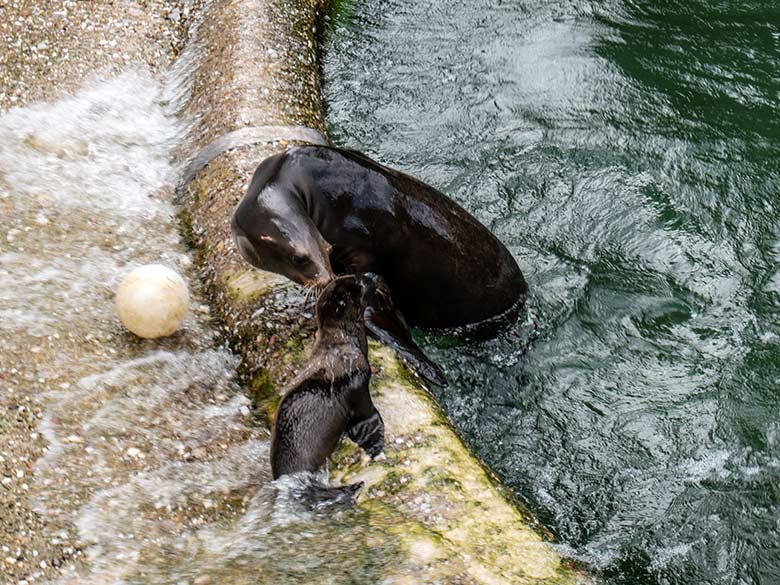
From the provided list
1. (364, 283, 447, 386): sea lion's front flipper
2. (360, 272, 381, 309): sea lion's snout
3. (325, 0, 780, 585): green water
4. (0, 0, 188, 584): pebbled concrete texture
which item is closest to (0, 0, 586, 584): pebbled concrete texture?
(0, 0, 188, 584): pebbled concrete texture

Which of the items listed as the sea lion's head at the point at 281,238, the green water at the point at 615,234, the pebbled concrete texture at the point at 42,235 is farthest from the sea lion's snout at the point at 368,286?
the pebbled concrete texture at the point at 42,235

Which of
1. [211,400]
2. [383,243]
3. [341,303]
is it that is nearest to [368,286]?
[341,303]

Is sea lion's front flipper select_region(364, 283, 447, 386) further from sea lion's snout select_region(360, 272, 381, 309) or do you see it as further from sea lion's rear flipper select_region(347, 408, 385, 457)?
sea lion's rear flipper select_region(347, 408, 385, 457)

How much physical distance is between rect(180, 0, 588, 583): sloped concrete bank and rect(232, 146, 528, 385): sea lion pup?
37 centimetres

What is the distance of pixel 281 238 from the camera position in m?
5.09

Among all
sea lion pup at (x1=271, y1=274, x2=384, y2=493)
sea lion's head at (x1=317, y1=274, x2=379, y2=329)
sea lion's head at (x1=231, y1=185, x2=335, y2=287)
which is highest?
sea lion's head at (x1=231, y1=185, x2=335, y2=287)

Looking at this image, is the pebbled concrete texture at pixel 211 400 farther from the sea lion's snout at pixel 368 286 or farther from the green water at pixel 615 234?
the green water at pixel 615 234

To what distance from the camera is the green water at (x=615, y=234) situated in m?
5.08

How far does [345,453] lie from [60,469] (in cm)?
125

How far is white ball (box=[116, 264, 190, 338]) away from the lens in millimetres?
5184

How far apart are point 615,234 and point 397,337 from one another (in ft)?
6.71

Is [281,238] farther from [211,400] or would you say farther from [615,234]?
[615,234]

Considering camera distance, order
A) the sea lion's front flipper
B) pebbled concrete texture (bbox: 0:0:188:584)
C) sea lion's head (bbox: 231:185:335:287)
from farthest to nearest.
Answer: the sea lion's front flipper → sea lion's head (bbox: 231:185:335:287) → pebbled concrete texture (bbox: 0:0:188:584)

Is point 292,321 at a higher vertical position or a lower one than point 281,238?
lower
